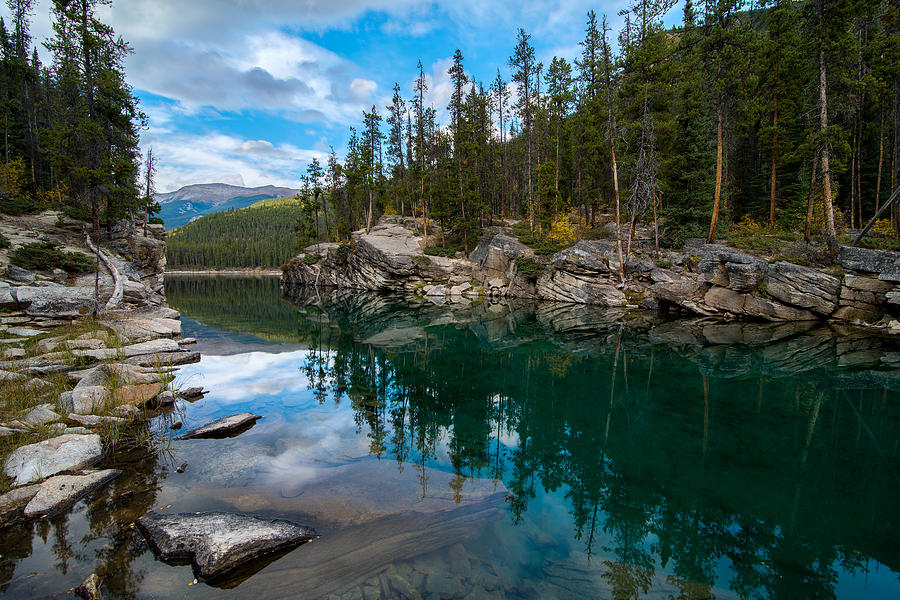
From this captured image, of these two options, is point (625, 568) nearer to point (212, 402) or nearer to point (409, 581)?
point (409, 581)

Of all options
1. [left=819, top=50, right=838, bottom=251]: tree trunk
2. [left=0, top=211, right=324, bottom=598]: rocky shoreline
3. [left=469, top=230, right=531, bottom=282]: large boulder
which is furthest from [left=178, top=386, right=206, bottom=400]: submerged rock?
[left=819, top=50, right=838, bottom=251]: tree trunk

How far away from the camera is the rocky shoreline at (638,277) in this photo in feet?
64.5

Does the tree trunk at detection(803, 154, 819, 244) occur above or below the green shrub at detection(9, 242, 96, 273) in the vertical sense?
above

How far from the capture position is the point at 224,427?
885 cm

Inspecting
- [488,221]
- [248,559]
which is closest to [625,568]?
[248,559]

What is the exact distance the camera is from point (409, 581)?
15.0 ft

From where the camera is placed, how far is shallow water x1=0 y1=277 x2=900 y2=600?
4625 millimetres

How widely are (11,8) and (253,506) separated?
2062 inches

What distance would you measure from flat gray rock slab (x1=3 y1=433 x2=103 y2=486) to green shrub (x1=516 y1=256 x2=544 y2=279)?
32.3 metres

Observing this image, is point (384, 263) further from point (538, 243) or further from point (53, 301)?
point (53, 301)

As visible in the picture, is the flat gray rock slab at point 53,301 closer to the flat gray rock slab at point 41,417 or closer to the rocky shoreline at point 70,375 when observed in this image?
the rocky shoreline at point 70,375

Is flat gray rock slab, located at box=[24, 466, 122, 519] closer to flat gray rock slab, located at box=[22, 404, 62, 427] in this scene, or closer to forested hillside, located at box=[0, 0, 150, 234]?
flat gray rock slab, located at box=[22, 404, 62, 427]

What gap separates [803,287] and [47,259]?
3983cm

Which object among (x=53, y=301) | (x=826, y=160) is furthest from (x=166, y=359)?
(x=826, y=160)
